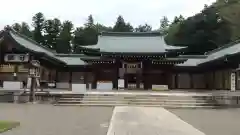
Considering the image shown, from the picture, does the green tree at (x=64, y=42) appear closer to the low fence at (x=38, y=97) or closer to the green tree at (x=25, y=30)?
the green tree at (x=25, y=30)

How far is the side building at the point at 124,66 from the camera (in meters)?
32.0

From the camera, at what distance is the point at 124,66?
1384 inches

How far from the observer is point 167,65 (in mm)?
35094

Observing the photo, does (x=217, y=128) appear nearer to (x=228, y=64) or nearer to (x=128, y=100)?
(x=128, y=100)

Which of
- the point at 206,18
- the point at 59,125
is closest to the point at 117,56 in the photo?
the point at 59,125

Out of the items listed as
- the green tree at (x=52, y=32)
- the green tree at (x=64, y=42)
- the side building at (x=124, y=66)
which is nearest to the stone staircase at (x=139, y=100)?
the side building at (x=124, y=66)

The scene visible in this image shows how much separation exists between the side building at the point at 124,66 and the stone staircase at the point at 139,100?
8.35m

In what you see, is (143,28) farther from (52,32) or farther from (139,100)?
(139,100)

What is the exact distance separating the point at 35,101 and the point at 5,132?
13764mm

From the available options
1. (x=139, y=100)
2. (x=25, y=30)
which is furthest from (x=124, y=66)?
(x=25, y=30)

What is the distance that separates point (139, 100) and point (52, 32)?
5330 cm

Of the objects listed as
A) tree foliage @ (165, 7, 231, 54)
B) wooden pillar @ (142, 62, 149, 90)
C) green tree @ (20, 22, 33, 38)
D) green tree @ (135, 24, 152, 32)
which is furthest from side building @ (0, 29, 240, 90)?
green tree @ (135, 24, 152, 32)

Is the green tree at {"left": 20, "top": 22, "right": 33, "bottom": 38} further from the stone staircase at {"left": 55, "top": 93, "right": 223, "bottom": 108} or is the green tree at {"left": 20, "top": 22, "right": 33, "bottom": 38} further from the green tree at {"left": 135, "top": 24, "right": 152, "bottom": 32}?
the stone staircase at {"left": 55, "top": 93, "right": 223, "bottom": 108}

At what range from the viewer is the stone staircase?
21.4m
